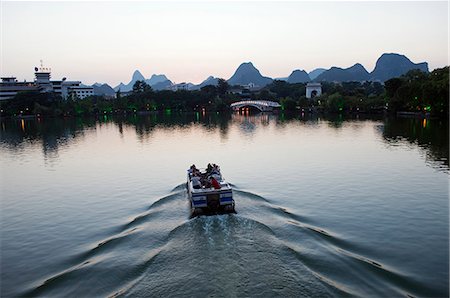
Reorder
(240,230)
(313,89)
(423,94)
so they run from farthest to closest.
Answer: (313,89)
(423,94)
(240,230)

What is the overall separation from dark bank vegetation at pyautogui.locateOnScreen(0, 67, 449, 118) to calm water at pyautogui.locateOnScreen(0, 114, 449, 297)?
39703 millimetres

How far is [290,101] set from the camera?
135125 millimetres

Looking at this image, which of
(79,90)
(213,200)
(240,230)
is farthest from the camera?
(79,90)

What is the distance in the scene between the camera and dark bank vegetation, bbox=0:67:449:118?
70.2 meters

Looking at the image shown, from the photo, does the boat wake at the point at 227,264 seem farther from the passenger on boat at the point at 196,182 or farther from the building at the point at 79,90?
the building at the point at 79,90

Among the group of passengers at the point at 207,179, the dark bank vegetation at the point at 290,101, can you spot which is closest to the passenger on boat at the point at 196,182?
the group of passengers at the point at 207,179

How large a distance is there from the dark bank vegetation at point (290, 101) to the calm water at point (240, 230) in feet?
130

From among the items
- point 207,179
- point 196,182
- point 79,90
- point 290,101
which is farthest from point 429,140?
point 79,90

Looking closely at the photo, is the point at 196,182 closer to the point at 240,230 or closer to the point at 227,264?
the point at 240,230

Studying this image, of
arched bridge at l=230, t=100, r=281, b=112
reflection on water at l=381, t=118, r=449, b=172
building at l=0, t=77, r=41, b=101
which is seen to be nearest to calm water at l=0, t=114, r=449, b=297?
reflection on water at l=381, t=118, r=449, b=172

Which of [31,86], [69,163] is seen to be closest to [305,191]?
[69,163]

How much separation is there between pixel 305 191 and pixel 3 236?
736 inches

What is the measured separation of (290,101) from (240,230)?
124m

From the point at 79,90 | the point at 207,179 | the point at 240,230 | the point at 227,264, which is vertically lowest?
the point at 227,264
